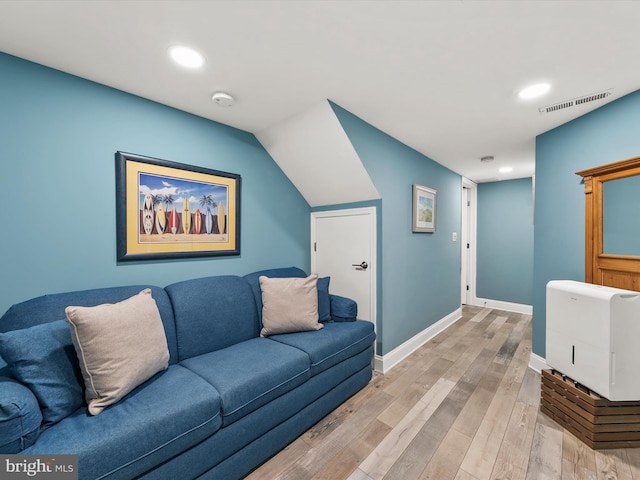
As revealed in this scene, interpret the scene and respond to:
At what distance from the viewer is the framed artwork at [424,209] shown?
315cm

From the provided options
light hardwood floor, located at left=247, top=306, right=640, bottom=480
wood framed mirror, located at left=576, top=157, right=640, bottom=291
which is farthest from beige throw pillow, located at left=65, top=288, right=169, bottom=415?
wood framed mirror, located at left=576, top=157, right=640, bottom=291

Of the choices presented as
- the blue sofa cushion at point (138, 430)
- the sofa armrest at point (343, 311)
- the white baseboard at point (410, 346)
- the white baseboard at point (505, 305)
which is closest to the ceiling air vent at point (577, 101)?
the sofa armrest at point (343, 311)

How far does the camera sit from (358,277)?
2.86 metres

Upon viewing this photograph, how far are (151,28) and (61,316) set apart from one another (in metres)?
1.59

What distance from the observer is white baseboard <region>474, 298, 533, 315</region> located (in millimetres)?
4492

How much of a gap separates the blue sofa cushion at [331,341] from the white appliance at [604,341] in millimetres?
1425

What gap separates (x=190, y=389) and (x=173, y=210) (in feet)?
4.37

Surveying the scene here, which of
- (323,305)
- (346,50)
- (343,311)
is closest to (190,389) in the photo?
(323,305)

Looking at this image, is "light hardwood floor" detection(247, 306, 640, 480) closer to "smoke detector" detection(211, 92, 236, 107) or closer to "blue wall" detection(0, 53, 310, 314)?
"blue wall" detection(0, 53, 310, 314)

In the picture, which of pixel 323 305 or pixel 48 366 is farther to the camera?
pixel 323 305

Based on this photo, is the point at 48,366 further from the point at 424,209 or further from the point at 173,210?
the point at 424,209

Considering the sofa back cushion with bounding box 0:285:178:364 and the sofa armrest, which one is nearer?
the sofa back cushion with bounding box 0:285:178:364

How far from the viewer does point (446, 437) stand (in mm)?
1786

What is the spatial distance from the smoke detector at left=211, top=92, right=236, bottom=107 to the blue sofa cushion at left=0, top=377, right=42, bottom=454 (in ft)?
6.28
